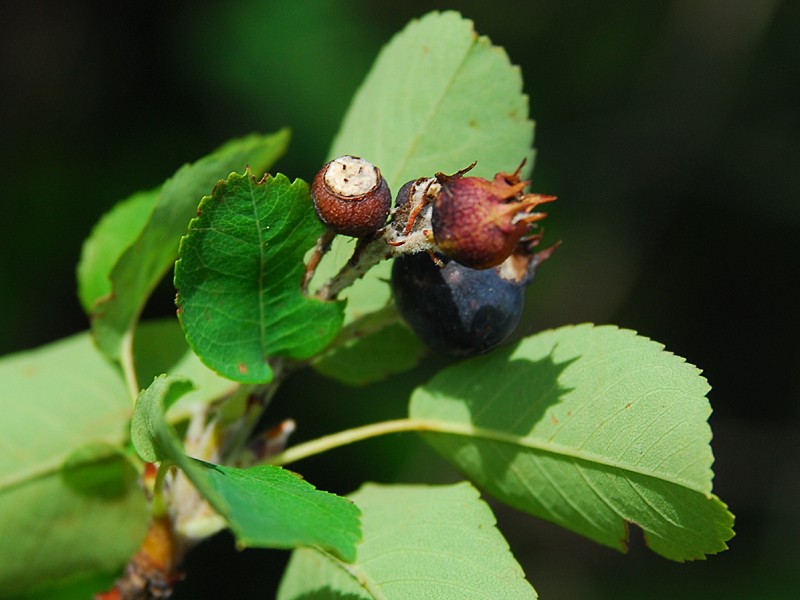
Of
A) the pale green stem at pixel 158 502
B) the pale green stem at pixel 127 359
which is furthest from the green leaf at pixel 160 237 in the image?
the pale green stem at pixel 158 502

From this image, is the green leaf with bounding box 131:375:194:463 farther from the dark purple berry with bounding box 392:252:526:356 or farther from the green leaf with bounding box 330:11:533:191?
the green leaf with bounding box 330:11:533:191

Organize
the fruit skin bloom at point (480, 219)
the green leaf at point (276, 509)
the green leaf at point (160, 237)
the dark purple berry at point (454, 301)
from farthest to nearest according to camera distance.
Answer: the green leaf at point (160, 237) → the dark purple berry at point (454, 301) → the fruit skin bloom at point (480, 219) → the green leaf at point (276, 509)

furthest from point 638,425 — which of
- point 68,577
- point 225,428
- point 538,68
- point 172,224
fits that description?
point 538,68

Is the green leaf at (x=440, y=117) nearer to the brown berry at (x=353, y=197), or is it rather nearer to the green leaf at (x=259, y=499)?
the brown berry at (x=353, y=197)

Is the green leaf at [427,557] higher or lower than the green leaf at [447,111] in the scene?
lower

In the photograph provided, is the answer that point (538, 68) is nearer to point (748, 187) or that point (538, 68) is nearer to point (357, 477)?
point (748, 187)

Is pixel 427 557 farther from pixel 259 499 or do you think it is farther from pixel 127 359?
pixel 127 359

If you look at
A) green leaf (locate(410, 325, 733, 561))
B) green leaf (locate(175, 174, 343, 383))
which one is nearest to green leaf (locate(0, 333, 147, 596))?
green leaf (locate(175, 174, 343, 383))
